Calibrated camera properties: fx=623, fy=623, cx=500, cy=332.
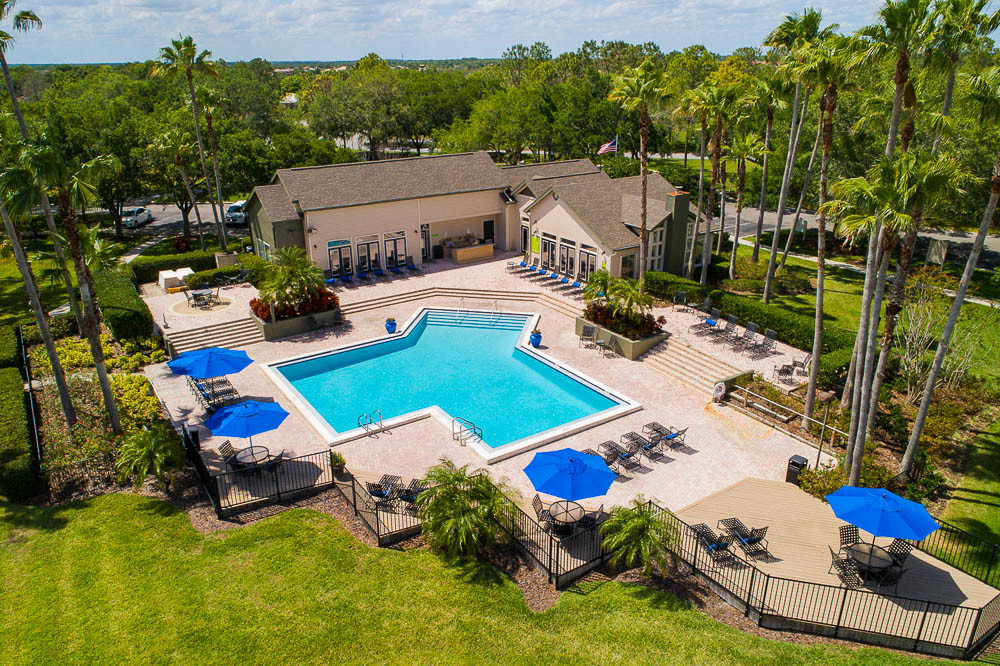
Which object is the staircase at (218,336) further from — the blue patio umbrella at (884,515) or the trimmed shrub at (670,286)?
the blue patio umbrella at (884,515)

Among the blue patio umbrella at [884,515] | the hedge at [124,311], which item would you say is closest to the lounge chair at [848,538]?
the blue patio umbrella at [884,515]

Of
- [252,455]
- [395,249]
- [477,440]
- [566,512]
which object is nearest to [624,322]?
[477,440]

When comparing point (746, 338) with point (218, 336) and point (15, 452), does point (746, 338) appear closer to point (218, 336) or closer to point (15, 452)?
point (218, 336)

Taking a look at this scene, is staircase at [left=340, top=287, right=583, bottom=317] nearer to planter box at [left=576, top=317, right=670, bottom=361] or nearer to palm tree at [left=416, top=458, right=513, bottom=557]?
planter box at [left=576, top=317, right=670, bottom=361]

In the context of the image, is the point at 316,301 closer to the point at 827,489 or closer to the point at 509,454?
the point at 509,454

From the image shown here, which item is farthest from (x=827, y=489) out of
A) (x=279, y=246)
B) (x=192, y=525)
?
(x=279, y=246)

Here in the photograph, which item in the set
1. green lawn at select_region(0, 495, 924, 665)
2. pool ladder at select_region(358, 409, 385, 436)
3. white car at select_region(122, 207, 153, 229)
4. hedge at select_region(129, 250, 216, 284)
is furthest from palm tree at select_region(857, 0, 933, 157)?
white car at select_region(122, 207, 153, 229)
